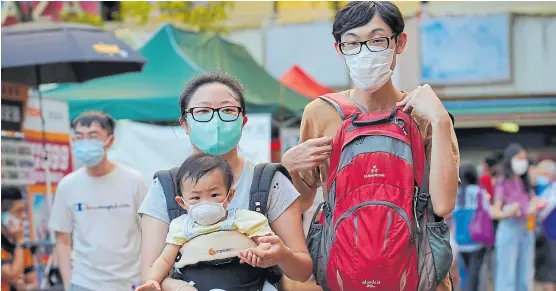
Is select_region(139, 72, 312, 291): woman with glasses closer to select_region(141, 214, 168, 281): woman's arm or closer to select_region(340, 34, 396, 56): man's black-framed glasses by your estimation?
select_region(141, 214, 168, 281): woman's arm

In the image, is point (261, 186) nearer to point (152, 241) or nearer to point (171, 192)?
point (171, 192)

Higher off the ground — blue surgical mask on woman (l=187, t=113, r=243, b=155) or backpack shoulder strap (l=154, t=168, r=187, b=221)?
blue surgical mask on woman (l=187, t=113, r=243, b=155)

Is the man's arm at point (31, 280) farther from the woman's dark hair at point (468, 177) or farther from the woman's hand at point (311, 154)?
the woman's dark hair at point (468, 177)

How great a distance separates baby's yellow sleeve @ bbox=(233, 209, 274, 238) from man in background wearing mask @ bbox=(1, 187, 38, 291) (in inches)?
203

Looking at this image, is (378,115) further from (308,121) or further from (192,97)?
(192,97)

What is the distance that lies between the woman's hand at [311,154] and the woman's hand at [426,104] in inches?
13.4

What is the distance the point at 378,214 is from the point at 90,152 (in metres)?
3.88

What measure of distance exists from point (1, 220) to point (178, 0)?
11298 mm

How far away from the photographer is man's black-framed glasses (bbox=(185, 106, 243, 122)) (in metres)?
3.79

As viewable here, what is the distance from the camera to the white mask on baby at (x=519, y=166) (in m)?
12.2

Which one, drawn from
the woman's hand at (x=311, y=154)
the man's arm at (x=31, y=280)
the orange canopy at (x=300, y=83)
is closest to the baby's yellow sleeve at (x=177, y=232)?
the woman's hand at (x=311, y=154)

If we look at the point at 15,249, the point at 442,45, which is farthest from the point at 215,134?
the point at 442,45

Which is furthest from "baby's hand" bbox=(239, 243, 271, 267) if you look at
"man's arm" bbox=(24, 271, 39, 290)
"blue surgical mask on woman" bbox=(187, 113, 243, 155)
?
"man's arm" bbox=(24, 271, 39, 290)

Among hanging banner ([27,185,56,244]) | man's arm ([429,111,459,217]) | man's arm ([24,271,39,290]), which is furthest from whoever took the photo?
hanging banner ([27,185,56,244])
